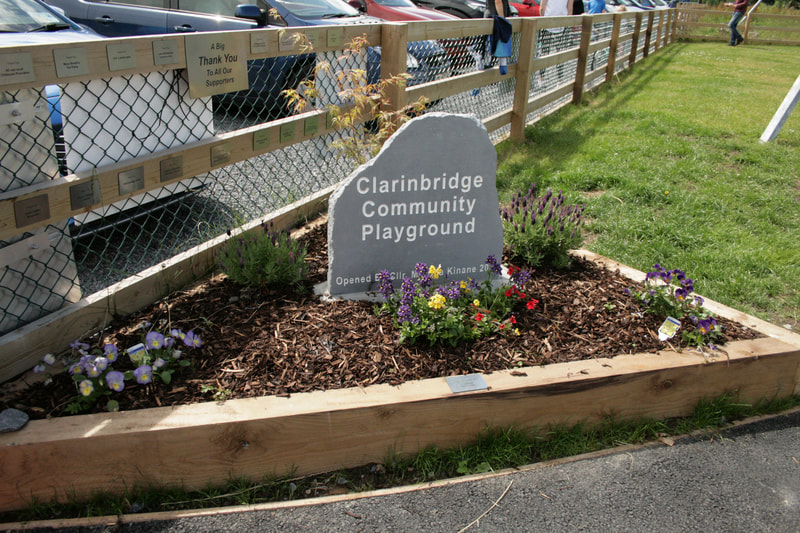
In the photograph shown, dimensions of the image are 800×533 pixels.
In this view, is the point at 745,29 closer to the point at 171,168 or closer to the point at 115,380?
the point at 171,168

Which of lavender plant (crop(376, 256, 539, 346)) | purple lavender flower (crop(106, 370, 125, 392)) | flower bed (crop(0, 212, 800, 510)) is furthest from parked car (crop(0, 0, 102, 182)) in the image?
lavender plant (crop(376, 256, 539, 346))

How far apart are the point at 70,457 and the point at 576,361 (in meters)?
2.02

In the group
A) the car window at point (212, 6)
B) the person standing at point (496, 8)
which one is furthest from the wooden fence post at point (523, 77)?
the car window at point (212, 6)

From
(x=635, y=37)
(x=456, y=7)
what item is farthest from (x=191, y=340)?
(x=635, y=37)

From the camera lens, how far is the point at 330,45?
13.0 ft

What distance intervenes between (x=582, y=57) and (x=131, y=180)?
324 inches

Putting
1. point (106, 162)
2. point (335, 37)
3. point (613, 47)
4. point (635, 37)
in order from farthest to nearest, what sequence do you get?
point (635, 37)
point (613, 47)
point (335, 37)
point (106, 162)

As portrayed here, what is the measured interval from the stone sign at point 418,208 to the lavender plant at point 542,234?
1.08ft

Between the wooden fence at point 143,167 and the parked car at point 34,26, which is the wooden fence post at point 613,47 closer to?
the wooden fence at point 143,167

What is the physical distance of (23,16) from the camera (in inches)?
170

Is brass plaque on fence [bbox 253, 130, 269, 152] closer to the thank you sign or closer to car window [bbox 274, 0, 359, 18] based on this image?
the thank you sign

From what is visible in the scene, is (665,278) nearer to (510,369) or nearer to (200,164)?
(510,369)

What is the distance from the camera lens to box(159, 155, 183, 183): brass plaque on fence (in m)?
2.90

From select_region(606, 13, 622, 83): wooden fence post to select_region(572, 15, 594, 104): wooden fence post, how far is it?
2197 mm
